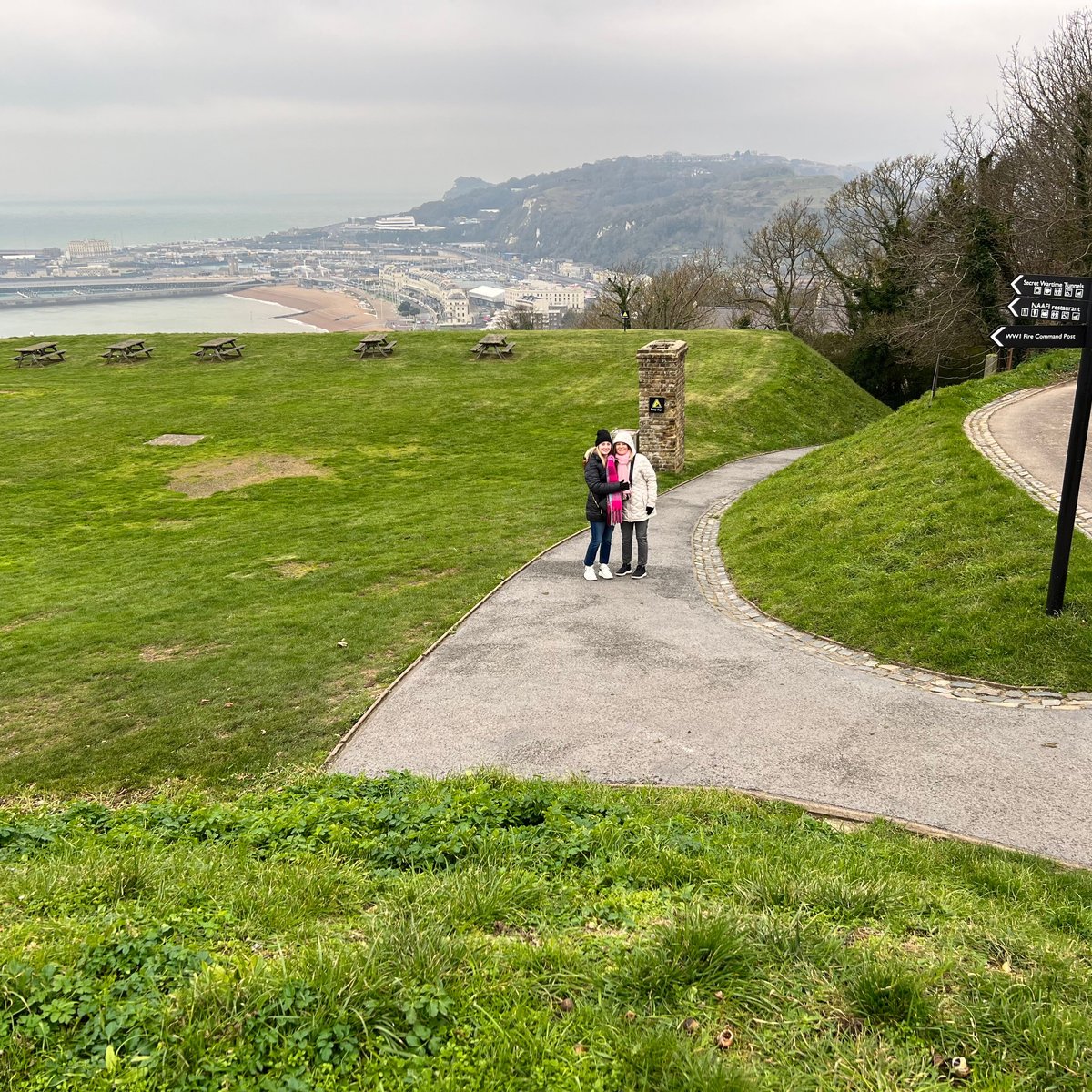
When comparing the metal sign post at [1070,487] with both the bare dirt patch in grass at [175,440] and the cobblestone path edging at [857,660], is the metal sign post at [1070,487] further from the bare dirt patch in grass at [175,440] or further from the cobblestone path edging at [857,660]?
the bare dirt patch in grass at [175,440]

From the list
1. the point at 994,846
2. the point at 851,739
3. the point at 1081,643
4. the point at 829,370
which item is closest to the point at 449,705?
the point at 851,739

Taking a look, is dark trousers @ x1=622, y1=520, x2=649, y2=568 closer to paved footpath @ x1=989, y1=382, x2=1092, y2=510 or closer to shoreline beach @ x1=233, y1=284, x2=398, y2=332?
paved footpath @ x1=989, y1=382, x2=1092, y2=510

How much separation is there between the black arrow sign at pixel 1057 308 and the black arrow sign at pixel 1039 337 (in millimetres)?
146

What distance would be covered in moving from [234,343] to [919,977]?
1511 inches

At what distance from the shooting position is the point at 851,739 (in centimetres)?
783

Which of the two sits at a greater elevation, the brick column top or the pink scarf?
the brick column top

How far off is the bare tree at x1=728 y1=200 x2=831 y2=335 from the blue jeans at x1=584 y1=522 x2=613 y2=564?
45075 millimetres

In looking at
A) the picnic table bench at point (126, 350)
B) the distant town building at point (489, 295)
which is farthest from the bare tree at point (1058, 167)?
the distant town building at point (489, 295)

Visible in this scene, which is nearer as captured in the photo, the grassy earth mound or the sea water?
the grassy earth mound

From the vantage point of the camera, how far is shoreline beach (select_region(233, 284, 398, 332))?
409ft

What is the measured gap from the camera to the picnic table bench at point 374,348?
115ft

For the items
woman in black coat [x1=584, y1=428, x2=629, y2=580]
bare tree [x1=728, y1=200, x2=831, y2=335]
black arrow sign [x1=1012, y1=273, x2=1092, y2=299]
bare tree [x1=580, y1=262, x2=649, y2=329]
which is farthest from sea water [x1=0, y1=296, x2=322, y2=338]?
black arrow sign [x1=1012, y1=273, x2=1092, y2=299]

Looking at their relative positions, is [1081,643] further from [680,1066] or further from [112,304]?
[112,304]

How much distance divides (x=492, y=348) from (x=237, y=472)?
595 inches
